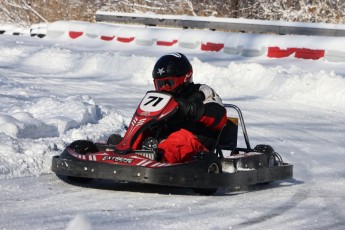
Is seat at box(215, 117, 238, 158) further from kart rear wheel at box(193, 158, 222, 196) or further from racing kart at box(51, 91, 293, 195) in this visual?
kart rear wheel at box(193, 158, 222, 196)

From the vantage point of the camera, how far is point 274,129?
1178 cm

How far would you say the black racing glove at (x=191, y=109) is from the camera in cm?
744

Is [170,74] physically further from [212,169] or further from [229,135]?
[212,169]

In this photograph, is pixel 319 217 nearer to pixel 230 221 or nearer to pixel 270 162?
pixel 230 221

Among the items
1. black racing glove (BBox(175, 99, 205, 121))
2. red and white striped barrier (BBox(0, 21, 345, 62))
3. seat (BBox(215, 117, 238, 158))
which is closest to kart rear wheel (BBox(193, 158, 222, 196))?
black racing glove (BBox(175, 99, 205, 121))

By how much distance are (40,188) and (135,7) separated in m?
26.0

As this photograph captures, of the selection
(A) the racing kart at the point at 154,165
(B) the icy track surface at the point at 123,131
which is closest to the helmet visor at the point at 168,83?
(A) the racing kart at the point at 154,165

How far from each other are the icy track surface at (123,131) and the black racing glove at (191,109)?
619 mm

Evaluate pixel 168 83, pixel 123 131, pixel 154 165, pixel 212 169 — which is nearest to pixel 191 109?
pixel 168 83

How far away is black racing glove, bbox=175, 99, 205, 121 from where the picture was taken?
744 centimetres

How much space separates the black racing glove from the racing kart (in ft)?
0.27

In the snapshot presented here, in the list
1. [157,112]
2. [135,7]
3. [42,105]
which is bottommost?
[135,7]

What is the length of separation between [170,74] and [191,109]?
41 centimetres

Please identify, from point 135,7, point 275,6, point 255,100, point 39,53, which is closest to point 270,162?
point 255,100
